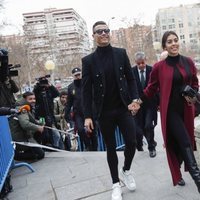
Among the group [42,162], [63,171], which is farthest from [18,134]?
[63,171]

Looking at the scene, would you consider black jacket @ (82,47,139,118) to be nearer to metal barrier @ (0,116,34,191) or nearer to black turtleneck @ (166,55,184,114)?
black turtleneck @ (166,55,184,114)

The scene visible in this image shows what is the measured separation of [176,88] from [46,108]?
399cm

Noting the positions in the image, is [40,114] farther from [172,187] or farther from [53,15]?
[53,15]

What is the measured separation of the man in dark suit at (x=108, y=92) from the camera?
11.5ft

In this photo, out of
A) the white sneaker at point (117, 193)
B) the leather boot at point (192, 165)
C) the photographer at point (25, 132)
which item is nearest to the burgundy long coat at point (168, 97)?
the leather boot at point (192, 165)

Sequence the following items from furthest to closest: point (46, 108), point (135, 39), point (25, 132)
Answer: point (135, 39), point (46, 108), point (25, 132)

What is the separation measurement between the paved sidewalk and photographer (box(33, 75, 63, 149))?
2.98 ft

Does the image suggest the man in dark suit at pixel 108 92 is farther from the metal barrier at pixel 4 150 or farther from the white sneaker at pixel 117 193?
the metal barrier at pixel 4 150

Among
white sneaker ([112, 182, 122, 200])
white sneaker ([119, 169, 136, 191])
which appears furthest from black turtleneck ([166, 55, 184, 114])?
white sneaker ([112, 182, 122, 200])

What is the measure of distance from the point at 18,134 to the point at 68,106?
1296 millimetres

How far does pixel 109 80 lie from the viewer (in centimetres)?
351

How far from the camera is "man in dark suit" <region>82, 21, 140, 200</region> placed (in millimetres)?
3514

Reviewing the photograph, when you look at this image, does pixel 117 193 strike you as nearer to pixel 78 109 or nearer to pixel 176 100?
pixel 176 100

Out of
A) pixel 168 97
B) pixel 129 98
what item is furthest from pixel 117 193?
pixel 168 97
